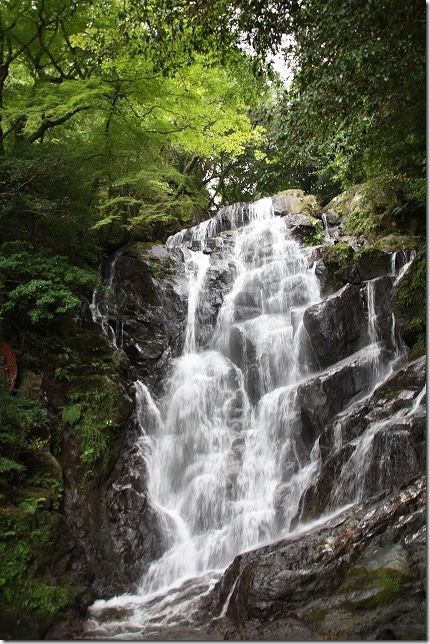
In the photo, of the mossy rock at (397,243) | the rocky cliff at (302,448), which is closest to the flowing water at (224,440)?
the rocky cliff at (302,448)

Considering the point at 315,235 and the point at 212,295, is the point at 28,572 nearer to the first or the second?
the point at 212,295

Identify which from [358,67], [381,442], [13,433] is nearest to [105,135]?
[358,67]

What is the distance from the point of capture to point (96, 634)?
21.5ft

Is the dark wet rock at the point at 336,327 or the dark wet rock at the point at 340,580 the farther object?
the dark wet rock at the point at 336,327

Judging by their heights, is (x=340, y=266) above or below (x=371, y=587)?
above

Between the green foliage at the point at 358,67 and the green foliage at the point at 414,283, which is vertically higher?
the green foliage at the point at 358,67

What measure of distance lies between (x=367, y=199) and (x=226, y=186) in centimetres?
1312

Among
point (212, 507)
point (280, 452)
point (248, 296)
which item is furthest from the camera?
point (248, 296)

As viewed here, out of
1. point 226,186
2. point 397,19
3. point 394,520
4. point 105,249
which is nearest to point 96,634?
point 394,520

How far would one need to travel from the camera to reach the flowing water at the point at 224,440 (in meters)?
7.61

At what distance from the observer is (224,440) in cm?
1034

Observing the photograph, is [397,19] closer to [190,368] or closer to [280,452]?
[280,452]

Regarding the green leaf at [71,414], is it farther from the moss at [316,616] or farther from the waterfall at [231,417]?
the moss at [316,616]

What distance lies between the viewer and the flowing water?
7613mm
